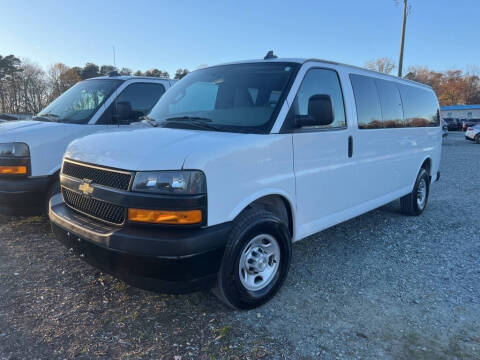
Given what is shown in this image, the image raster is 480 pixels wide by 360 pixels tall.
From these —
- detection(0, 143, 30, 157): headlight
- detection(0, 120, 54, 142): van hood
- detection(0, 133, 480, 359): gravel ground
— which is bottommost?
detection(0, 133, 480, 359): gravel ground

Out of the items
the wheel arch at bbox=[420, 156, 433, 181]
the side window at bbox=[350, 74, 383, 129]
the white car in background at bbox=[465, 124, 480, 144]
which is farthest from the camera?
the white car in background at bbox=[465, 124, 480, 144]

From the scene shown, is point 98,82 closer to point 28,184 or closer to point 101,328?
point 28,184

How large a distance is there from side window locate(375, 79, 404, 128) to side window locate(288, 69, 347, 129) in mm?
1067

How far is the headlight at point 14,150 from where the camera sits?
14.0 ft

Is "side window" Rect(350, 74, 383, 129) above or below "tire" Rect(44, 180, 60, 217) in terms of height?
above

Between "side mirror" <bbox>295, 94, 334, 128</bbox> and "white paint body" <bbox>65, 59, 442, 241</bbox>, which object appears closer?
"white paint body" <bbox>65, 59, 442, 241</bbox>

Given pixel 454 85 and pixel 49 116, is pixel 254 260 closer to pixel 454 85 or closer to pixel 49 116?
pixel 49 116

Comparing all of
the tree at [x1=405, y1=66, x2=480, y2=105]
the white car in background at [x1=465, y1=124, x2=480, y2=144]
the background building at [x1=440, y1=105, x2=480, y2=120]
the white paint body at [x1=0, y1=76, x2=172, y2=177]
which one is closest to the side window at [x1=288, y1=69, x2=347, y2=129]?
the white paint body at [x1=0, y1=76, x2=172, y2=177]

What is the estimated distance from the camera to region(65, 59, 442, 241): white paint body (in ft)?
8.50

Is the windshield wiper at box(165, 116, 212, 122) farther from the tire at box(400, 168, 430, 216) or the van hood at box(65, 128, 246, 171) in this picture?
the tire at box(400, 168, 430, 216)

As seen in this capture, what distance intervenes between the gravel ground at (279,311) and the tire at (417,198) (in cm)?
135

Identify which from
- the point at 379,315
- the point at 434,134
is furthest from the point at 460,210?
the point at 379,315

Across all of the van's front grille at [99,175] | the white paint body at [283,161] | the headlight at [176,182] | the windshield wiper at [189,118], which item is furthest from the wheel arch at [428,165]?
the van's front grille at [99,175]

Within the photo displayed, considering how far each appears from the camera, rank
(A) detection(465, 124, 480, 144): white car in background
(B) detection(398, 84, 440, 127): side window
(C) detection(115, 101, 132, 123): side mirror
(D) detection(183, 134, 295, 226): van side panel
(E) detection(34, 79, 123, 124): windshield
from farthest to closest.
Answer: (A) detection(465, 124, 480, 144): white car in background, (B) detection(398, 84, 440, 127): side window, (E) detection(34, 79, 123, 124): windshield, (C) detection(115, 101, 132, 123): side mirror, (D) detection(183, 134, 295, 226): van side panel
